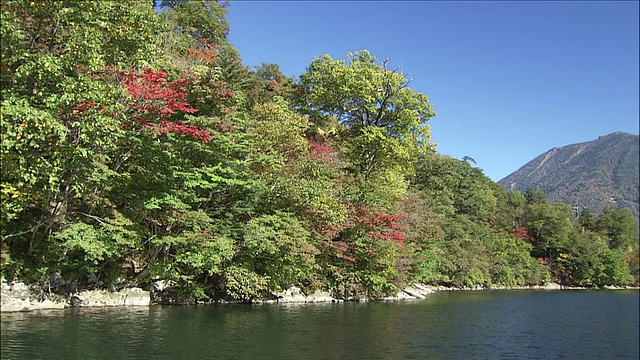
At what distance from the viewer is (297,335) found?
13078 millimetres

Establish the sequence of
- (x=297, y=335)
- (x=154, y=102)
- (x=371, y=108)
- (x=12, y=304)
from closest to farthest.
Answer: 1. (x=297, y=335)
2. (x=12, y=304)
3. (x=154, y=102)
4. (x=371, y=108)

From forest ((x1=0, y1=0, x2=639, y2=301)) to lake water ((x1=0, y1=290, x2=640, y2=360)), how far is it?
228 centimetres

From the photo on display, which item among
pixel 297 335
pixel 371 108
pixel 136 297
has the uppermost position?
pixel 371 108

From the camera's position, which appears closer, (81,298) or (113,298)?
(81,298)

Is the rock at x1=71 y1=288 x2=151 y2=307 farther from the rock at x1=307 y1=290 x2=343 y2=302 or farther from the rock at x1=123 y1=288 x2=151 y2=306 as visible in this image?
the rock at x1=307 y1=290 x2=343 y2=302

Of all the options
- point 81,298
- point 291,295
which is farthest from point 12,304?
point 291,295

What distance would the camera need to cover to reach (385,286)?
88.1 ft

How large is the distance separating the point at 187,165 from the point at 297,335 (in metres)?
8.42

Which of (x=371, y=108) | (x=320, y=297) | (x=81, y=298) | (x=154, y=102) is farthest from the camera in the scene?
(x=371, y=108)

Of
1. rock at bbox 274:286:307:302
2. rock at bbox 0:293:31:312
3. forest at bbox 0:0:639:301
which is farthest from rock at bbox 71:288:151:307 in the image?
rock at bbox 274:286:307:302

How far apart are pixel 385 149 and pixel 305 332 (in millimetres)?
15322

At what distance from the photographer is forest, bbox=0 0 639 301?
12.0m

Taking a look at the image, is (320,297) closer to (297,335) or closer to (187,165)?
(187,165)

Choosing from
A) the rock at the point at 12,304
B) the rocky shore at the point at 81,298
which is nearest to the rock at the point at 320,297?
the rocky shore at the point at 81,298
